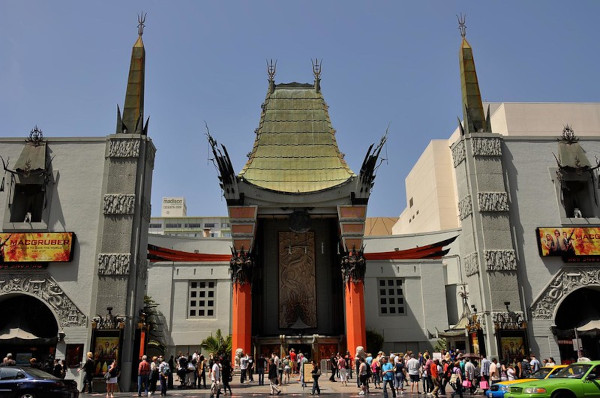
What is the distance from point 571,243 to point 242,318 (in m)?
20.6

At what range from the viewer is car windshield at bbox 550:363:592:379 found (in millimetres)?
14000

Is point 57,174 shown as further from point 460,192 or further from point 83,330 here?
point 460,192

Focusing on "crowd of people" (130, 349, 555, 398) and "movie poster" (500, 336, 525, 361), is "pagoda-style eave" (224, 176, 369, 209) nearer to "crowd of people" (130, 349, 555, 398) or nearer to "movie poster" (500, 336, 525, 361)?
"crowd of people" (130, 349, 555, 398)

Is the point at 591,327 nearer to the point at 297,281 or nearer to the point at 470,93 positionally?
the point at 470,93

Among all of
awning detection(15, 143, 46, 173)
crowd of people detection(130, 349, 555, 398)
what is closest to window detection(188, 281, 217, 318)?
crowd of people detection(130, 349, 555, 398)

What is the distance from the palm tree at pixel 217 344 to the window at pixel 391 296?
12.0 m

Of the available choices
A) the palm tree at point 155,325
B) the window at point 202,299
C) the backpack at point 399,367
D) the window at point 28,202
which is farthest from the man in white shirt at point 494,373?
the palm tree at point 155,325

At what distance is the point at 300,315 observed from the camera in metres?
39.9

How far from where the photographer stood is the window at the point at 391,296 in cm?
4197

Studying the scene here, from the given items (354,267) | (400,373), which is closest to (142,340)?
(400,373)

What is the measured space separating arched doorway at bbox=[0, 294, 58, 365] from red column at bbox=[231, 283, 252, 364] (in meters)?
12.7

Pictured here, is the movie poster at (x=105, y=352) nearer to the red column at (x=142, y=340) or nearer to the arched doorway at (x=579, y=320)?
the red column at (x=142, y=340)

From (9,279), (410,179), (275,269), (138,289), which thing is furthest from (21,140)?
(410,179)

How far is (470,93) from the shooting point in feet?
96.4
